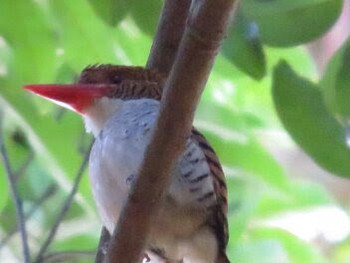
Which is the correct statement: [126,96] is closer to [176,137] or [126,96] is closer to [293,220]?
[176,137]

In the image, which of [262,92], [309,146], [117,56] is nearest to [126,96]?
[117,56]

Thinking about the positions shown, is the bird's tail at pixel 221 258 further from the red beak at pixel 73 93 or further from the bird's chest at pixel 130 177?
the red beak at pixel 73 93

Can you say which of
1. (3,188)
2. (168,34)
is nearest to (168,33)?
(168,34)

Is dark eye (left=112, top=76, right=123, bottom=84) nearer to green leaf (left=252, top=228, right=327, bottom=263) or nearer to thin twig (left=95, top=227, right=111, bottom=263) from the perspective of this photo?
thin twig (left=95, top=227, right=111, bottom=263)

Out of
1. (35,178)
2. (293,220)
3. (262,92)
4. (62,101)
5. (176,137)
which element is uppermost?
(293,220)

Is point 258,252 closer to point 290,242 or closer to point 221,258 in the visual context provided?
point 290,242

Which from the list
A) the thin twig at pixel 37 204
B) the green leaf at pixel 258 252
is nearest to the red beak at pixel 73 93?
the thin twig at pixel 37 204

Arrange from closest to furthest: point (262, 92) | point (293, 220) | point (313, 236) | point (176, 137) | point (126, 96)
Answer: point (176, 137), point (126, 96), point (262, 92), point (293, 220), point (313, 236)
